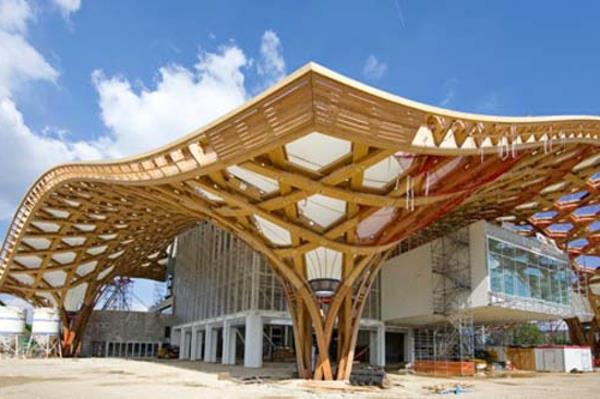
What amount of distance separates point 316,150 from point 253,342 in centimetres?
2155

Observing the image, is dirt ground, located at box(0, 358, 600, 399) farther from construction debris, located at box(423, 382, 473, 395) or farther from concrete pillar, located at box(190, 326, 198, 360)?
concrete pillar, located at box(190, 326, 198, 360)

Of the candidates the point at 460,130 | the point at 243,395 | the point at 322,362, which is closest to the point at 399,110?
the point at 460,130

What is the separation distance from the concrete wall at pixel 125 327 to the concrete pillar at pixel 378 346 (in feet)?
83.1

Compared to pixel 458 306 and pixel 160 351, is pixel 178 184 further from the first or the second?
pixel 160 351

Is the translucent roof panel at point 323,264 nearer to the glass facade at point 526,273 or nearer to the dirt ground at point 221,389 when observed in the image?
the dirt ground at point 221,389

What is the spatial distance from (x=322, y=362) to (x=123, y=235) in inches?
930

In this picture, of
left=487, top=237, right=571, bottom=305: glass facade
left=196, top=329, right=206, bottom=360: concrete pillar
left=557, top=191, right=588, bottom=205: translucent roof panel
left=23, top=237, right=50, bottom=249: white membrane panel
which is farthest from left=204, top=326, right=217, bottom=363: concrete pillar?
left=557, top=191, right=588, bottom=205: translucent roof panel

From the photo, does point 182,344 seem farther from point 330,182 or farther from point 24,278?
point 330,182

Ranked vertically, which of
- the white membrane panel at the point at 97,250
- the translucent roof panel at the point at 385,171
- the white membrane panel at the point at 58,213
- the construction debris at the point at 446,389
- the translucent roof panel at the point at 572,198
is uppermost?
→ the translucent roof panel at the point at 572,198

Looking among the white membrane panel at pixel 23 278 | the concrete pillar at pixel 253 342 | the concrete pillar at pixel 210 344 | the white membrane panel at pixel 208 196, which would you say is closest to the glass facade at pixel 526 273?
the concrete pillar at pixel 253 342

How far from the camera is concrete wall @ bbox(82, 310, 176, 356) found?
58312 mm

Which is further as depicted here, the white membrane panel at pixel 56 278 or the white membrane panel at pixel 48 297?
the white membrane panel at pixel 48 297

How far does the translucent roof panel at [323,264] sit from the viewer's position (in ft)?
80.0

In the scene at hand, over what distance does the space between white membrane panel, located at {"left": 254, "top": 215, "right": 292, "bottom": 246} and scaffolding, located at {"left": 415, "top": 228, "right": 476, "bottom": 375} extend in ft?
46.2
